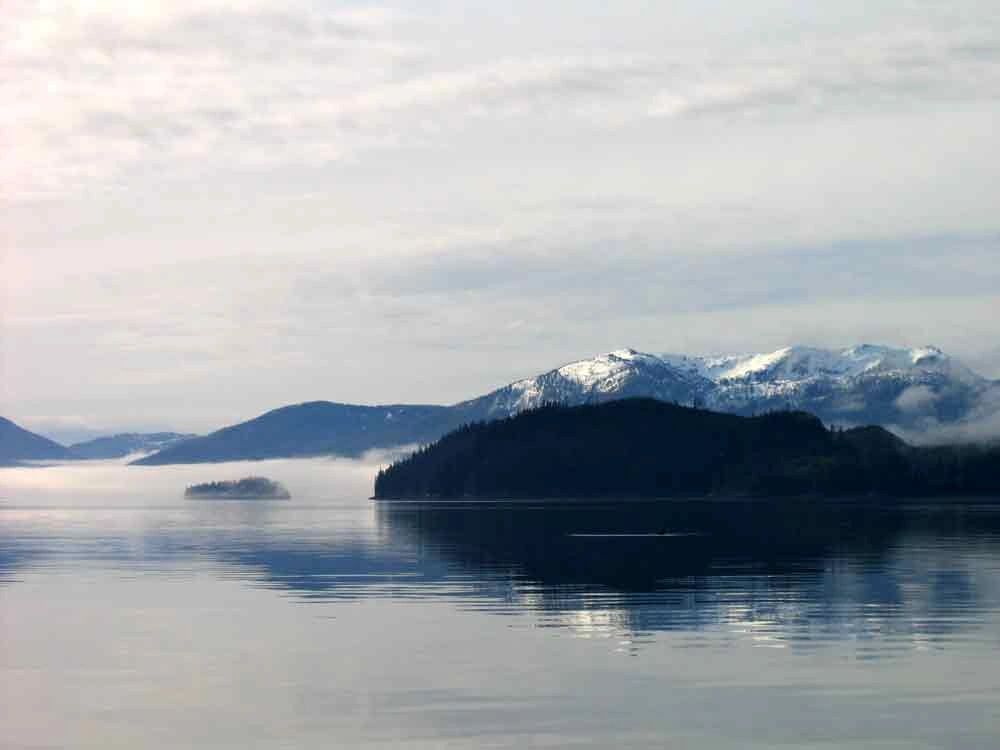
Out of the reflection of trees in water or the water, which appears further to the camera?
the reflection of trees in water

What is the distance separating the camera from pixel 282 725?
51156 mm

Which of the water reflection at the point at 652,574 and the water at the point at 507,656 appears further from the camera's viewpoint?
the water reflection at the point at 652,574

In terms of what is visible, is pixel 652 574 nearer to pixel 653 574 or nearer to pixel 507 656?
pixel 653 574

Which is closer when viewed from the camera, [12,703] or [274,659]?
[12,703]

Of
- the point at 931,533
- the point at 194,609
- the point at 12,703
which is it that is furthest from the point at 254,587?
the point at 931,533

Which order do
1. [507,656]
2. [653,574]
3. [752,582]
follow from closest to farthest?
[507,656]
[752,582]
[653,574]

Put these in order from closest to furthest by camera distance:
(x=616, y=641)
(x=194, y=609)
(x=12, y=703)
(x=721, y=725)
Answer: (x=721, y=725)
(x=12, y=703)
(x=616, y=641)
(x=194, y=609)

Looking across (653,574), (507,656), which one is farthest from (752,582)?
(507,656)

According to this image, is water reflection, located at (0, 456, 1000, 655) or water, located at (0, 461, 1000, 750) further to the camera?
water reflection, located at (0, 456, 1000, 655)

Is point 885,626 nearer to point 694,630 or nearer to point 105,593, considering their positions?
point 694,630

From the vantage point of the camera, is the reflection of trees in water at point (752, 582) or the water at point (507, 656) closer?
the water at point (507, 656)

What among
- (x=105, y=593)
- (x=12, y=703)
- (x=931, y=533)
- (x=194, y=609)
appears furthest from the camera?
(x=931, y=533)

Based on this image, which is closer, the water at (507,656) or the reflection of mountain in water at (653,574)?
the water at (507,656)

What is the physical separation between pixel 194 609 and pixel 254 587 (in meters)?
17.6
